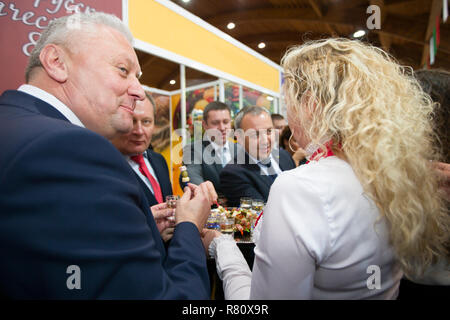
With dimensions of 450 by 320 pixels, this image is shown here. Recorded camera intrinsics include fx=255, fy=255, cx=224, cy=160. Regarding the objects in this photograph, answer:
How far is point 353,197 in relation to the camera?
29.6 inches

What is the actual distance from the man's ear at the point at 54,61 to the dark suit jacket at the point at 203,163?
8.03 ft

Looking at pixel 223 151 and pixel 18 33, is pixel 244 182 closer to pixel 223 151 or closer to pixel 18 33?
pixel 223 151

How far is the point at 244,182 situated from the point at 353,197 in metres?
1.74

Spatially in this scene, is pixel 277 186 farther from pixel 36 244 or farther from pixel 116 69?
pixel 116 69

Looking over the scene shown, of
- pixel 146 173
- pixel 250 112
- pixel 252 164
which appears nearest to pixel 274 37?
pixel 250 112

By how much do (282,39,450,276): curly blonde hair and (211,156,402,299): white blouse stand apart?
0.17 feet

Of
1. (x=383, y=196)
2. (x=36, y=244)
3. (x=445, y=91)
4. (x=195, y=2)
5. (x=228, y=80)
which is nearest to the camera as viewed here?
(x=36, y=244)

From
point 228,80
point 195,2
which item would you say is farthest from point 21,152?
point 195,2

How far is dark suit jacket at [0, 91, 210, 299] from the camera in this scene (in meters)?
0.55

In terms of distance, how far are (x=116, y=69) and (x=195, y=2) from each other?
272 inches

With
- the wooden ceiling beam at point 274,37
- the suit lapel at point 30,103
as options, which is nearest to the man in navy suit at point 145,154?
the suit lapel at point 30,103

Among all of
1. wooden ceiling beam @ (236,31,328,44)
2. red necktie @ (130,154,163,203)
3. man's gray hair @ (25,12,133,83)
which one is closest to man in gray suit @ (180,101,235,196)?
red necktie @ (130,154,163,203)

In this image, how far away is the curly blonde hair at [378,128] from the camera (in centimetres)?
75

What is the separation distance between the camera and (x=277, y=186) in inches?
31.0
